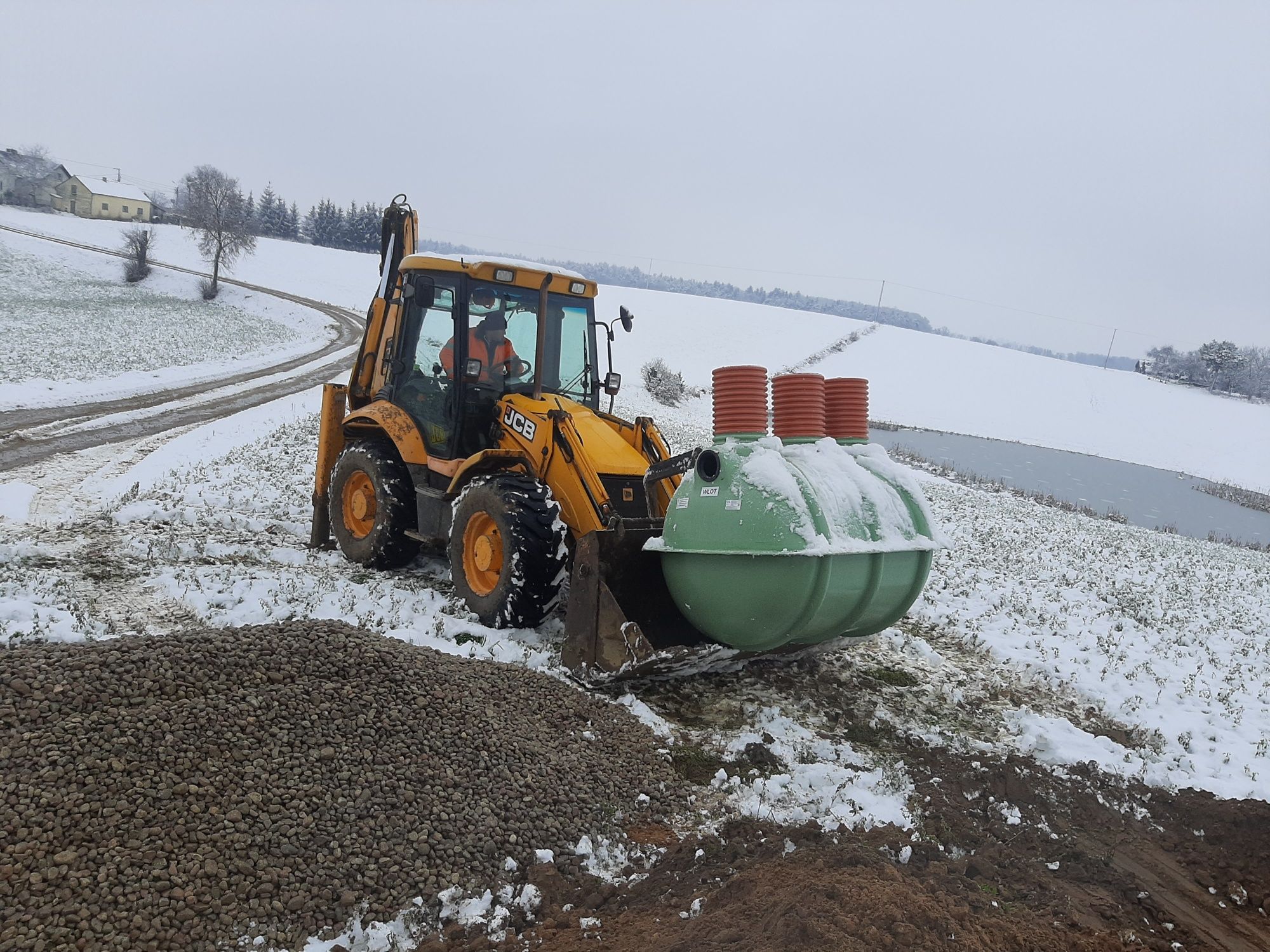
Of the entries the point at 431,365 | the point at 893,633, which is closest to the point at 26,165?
the point at 431,365

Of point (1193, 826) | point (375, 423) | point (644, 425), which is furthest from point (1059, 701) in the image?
point (375, 423)

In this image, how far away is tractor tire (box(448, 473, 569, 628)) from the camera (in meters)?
5.89

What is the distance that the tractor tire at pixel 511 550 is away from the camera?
5891mm

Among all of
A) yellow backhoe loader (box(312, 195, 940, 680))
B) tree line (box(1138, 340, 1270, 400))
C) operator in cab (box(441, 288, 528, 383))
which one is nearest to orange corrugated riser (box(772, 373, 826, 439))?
yellow backhoe loader (box(312, 195, 940, 680))

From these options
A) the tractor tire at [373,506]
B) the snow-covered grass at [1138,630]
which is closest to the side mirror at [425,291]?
the tractor tire at [373,506]

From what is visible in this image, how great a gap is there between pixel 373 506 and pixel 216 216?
42.1 metres

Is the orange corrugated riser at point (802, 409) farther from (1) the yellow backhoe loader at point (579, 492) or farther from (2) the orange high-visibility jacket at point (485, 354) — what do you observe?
(2) the orange high-visibility jacket at point (485, 354)

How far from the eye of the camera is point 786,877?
11.3 ft

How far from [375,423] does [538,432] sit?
2135mm

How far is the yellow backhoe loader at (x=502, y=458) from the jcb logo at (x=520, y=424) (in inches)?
0.8

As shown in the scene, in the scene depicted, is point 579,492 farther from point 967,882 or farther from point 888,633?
point 967,882

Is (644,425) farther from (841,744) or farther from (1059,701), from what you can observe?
(1059,701)

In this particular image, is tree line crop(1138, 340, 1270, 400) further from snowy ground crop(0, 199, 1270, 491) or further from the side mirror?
the side mirror

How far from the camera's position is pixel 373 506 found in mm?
7953
